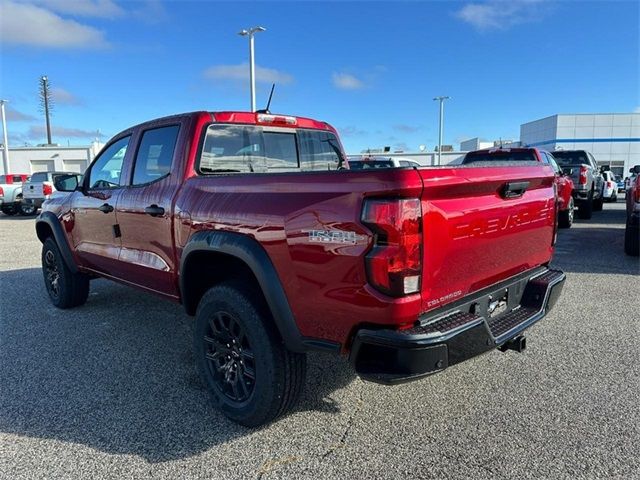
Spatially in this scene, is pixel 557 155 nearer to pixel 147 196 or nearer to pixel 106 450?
pixel 147 196

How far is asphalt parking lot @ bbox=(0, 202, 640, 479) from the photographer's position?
101 inches

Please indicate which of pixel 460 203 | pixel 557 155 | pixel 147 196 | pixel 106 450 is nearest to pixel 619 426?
pixel 460 203

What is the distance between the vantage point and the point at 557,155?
13953 millimetres

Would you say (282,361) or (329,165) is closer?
(282,361)

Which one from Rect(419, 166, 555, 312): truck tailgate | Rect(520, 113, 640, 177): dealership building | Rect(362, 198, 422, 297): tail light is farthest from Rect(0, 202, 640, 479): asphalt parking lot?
Rect(520, 113, 640, 177): dealership building

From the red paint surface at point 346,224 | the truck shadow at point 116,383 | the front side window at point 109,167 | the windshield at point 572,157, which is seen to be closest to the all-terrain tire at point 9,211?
the truck shadow at point 116,383

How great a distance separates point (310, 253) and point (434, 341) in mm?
744

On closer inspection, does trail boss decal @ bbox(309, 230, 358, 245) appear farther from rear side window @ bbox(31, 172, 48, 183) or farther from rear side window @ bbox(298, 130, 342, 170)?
rear side window @ bbox(31, 172, 48, 183)

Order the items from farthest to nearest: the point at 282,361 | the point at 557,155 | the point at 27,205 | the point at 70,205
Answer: the point at 27,205 → the point at 557,155 → the point at 70,205 → the point at 282,361

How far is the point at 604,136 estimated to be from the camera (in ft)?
139

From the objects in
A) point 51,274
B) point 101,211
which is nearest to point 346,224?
point 101,211

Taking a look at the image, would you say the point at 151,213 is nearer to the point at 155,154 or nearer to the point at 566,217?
the point at 155,154

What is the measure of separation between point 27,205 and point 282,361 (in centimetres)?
2072

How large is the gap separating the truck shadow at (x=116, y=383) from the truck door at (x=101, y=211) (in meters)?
0.74
